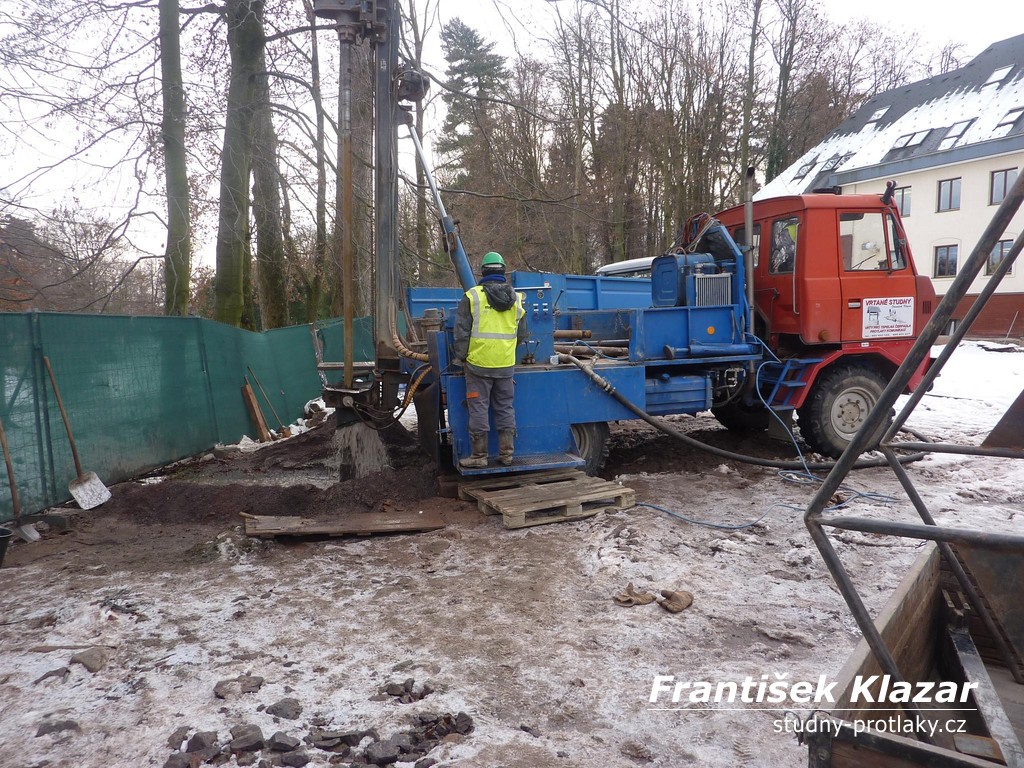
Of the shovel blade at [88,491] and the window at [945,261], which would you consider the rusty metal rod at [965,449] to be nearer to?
the shovel blade at [88,491]

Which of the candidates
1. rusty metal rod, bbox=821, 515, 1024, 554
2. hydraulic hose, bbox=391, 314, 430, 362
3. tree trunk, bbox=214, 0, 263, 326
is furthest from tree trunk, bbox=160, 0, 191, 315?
rusty metal rod, bbox=821, 515, 1024, 554

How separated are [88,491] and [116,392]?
1.39 metres

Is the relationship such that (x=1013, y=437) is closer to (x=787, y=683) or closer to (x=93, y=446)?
(x=787, y=683)

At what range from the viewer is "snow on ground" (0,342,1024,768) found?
290cm

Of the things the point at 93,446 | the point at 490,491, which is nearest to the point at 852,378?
the point at 490,491

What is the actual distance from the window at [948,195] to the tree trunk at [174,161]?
86.8ft

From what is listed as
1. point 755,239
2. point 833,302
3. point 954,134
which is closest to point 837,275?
point 833,302

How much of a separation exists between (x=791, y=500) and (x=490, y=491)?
2797mm

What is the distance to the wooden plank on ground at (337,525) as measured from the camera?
5.35 meters

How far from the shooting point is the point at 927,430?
9281 millimetres

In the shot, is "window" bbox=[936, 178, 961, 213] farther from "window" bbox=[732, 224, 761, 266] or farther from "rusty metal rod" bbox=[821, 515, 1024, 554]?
"rusty metal rod" bbox=[821, 515, 1024, 554]

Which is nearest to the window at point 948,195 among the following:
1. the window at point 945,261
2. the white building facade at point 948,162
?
the white building facade at point 948,162

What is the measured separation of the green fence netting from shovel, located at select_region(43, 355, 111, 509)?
2.5 inches

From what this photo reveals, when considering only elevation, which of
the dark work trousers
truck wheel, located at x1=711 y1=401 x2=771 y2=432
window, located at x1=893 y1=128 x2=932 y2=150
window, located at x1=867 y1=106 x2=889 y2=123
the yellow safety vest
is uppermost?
window, located at x1=867 y1=106 x2=889 y2=123
